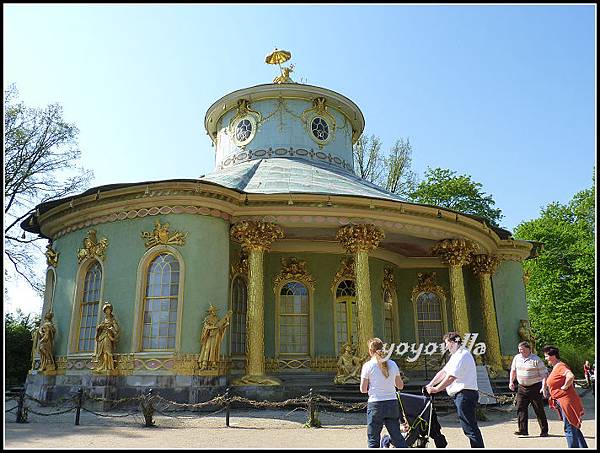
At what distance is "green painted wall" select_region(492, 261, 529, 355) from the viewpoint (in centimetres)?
1782

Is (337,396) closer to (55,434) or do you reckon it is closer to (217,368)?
(217,368)

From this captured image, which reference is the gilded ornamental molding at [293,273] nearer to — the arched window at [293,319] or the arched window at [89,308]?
the arched window at [293,319]

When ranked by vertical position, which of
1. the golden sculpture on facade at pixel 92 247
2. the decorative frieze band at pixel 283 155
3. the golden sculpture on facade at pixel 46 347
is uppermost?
the decorative frieze band at pixel 283 155

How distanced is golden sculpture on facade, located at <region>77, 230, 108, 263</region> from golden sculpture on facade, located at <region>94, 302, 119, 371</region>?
160 centimetres

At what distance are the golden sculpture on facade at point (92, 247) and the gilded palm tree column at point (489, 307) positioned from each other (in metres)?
11.8

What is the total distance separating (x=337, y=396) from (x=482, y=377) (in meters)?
4.00

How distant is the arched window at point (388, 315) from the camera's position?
16.7 meters

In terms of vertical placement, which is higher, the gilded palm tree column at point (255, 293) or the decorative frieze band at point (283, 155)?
the decorative frieze band at point (283, 155)

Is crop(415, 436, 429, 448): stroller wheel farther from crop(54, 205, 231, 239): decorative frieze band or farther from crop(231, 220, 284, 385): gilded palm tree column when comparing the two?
crop(54, 205, 231, 239): decorative frieze band

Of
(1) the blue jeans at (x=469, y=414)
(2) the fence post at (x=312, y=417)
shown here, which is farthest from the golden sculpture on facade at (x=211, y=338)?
(1) the blue jeans at (x=469, y=414)

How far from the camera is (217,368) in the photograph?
11.4 meters

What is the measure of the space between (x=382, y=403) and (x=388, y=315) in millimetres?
11658

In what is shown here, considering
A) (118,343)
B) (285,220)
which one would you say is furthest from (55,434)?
(285,220)

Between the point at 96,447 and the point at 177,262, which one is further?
the point at 177,262
